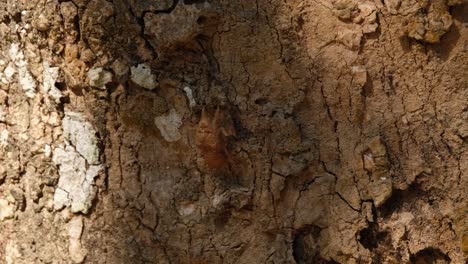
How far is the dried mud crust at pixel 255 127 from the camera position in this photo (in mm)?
1367

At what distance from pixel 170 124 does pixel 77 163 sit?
0.24m

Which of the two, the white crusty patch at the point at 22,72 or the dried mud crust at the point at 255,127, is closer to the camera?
the dried mud crust at the point at 255,127

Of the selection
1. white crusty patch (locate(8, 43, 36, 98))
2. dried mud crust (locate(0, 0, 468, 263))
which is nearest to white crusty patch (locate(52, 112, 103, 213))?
dried mud crust (locate(0, 0, 468, 263))

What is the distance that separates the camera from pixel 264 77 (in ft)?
4.63

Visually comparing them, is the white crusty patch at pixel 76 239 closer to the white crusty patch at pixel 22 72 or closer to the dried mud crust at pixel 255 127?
the dried mud crust at pixel 255 127

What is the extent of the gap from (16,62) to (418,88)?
921mm

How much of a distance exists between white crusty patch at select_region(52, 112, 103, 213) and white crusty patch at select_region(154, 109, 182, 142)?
157mm

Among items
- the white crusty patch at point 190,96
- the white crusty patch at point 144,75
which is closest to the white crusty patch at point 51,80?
the white crusty patch at point 144,75

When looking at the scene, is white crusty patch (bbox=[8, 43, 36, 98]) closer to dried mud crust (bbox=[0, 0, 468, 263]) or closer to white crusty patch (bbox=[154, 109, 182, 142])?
dried mud crust (bbox=[0, 0, 468, 263])

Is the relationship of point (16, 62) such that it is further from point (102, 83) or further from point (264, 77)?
point (264, 77)

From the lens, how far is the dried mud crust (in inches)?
53.8

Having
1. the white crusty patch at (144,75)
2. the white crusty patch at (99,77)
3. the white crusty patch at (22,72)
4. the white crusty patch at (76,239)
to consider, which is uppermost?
the white crusty patch at (22,72)

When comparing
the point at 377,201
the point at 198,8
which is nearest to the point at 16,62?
the point at 198,8

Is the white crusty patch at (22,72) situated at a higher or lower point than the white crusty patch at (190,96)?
higher
